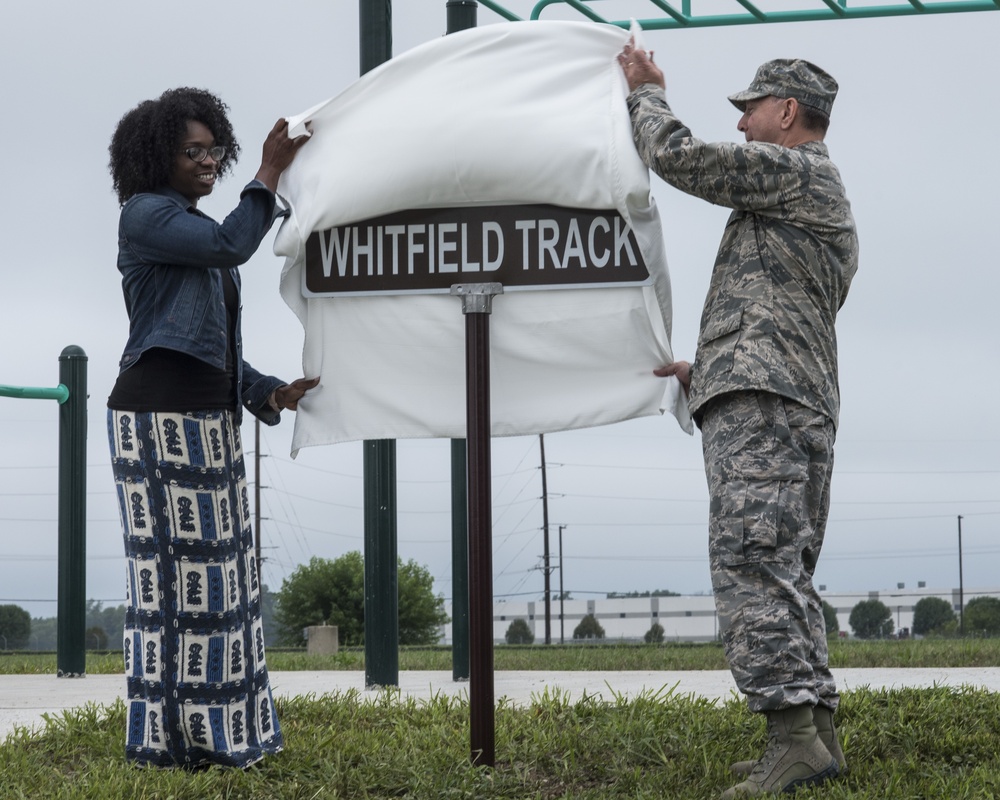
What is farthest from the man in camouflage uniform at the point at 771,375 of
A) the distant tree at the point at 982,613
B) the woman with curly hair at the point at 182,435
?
the distant tree at the point at 982,613

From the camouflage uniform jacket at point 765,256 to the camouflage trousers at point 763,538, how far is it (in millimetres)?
85

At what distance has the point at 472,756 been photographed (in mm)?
4117

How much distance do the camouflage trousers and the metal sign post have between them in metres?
0.70

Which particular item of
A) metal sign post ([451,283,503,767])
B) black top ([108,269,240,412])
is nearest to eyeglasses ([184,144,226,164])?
black top ([108,269,240,412])

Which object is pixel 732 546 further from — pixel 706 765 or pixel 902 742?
pixel 902 742

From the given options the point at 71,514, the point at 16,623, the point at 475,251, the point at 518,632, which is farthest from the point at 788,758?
the point at 518,632

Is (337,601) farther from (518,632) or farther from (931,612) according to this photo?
(931,612)

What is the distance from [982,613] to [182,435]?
7227cm

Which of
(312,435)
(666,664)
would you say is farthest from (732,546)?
(666,664)

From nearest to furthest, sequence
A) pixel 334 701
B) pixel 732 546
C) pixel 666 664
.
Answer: pixel 732 546 < pixel 334 701 < pixel 666 664

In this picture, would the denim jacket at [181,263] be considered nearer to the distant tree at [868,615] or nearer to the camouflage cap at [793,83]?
the camouflage cap at [793,83]

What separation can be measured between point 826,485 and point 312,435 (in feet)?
5.58

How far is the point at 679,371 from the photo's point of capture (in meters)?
4.11

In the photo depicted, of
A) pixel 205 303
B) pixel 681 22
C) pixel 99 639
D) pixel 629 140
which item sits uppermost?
pixel 681 22
